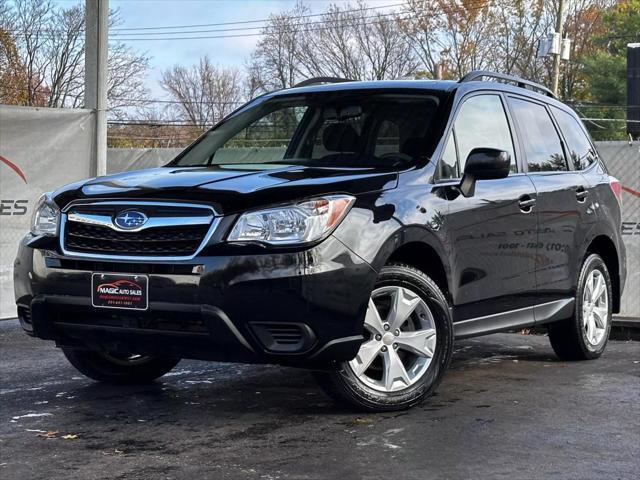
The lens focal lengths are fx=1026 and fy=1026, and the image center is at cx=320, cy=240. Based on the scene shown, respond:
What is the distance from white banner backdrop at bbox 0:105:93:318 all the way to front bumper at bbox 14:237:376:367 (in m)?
3.99

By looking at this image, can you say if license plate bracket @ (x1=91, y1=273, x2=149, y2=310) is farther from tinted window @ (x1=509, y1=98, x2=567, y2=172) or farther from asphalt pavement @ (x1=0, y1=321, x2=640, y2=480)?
tinted window @ (x1=509, y1=98, x2=567, y2=172)

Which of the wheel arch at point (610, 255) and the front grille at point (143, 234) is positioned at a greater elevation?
the front grille at point (143, 234)

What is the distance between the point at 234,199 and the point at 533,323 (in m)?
2.53

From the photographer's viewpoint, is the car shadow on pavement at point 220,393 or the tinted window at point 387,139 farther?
the tinted window at point 387,139

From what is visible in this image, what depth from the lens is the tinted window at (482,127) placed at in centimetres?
590

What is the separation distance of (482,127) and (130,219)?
93.1 inches

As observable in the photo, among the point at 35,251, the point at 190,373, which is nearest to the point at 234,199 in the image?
the point at 35,251

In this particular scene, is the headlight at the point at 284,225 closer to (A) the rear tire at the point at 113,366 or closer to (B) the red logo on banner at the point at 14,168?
(A) the rear tire at the point at 113,366

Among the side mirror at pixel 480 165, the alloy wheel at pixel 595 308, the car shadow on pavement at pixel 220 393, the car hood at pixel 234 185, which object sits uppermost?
the side mirror at pixel 480 165

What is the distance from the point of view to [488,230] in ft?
19.1

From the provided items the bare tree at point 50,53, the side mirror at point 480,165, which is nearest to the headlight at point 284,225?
the side mirror at point 480,165

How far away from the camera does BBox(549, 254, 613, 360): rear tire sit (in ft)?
23.1

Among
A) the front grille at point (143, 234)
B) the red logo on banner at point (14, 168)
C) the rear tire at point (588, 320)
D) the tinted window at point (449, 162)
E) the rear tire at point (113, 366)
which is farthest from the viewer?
the red logo on banner at point (14, 168)

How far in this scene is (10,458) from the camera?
14.3 ft
